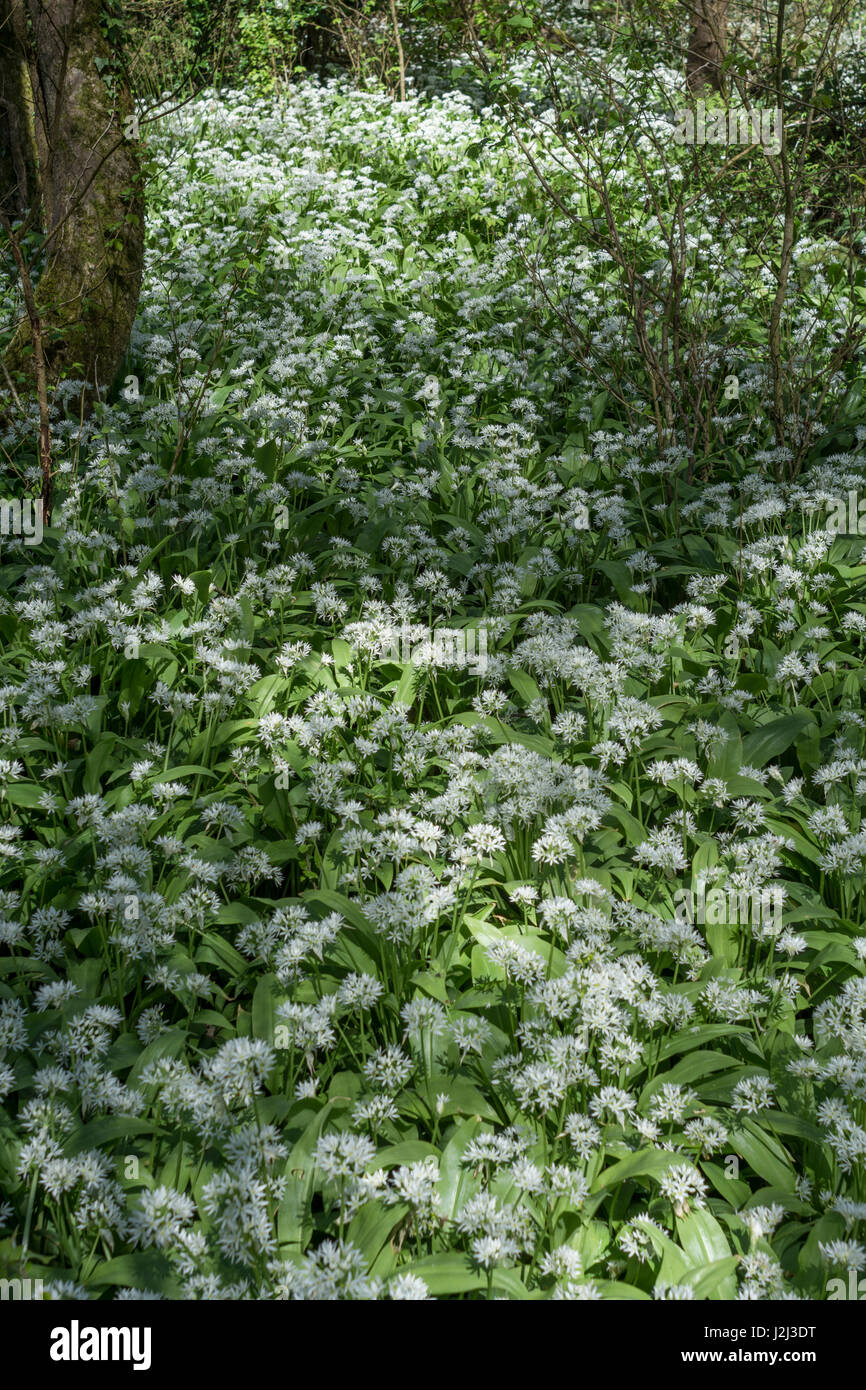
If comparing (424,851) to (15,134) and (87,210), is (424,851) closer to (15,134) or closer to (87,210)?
(87,210)

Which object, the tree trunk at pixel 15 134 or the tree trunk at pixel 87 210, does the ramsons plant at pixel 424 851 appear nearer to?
the tree trunk at pixel 87 210

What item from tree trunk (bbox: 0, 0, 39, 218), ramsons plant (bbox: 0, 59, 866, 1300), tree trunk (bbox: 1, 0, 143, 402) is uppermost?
tree trunk (bbox: 0, 0, 39, 218)

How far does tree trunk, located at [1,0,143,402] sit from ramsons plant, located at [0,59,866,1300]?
0.33 m

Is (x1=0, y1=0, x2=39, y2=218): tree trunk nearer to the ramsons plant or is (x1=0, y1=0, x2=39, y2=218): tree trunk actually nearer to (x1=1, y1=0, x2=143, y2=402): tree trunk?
(x1=1, y1=0, x2=143, y2=402): tree trunk

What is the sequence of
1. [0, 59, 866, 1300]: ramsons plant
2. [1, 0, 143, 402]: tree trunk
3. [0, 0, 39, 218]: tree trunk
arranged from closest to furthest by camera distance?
[0, 59, 866, 1300]: ramsons plant
[1, 0, 143, 402]: tree trunk
[0, 0, 39, 218]: tree trunk

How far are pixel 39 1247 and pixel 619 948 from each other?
4.63 feet

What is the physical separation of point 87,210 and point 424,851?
15.0 feet


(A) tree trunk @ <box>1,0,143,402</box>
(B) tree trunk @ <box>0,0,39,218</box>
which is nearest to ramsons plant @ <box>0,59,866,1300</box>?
(A) tree trunk @ <box>1,0,143,402</box>

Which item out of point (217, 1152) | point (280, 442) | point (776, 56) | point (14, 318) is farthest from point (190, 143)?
point (217, 1152)

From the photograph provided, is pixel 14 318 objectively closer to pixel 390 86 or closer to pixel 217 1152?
pixel 217 1152

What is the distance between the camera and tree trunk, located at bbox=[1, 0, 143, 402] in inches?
219

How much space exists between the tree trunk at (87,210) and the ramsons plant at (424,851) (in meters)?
0.33

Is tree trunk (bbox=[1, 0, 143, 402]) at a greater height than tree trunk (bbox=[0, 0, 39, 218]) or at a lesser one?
lesser

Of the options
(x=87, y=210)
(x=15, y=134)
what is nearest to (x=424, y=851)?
(x=87, y=210)
